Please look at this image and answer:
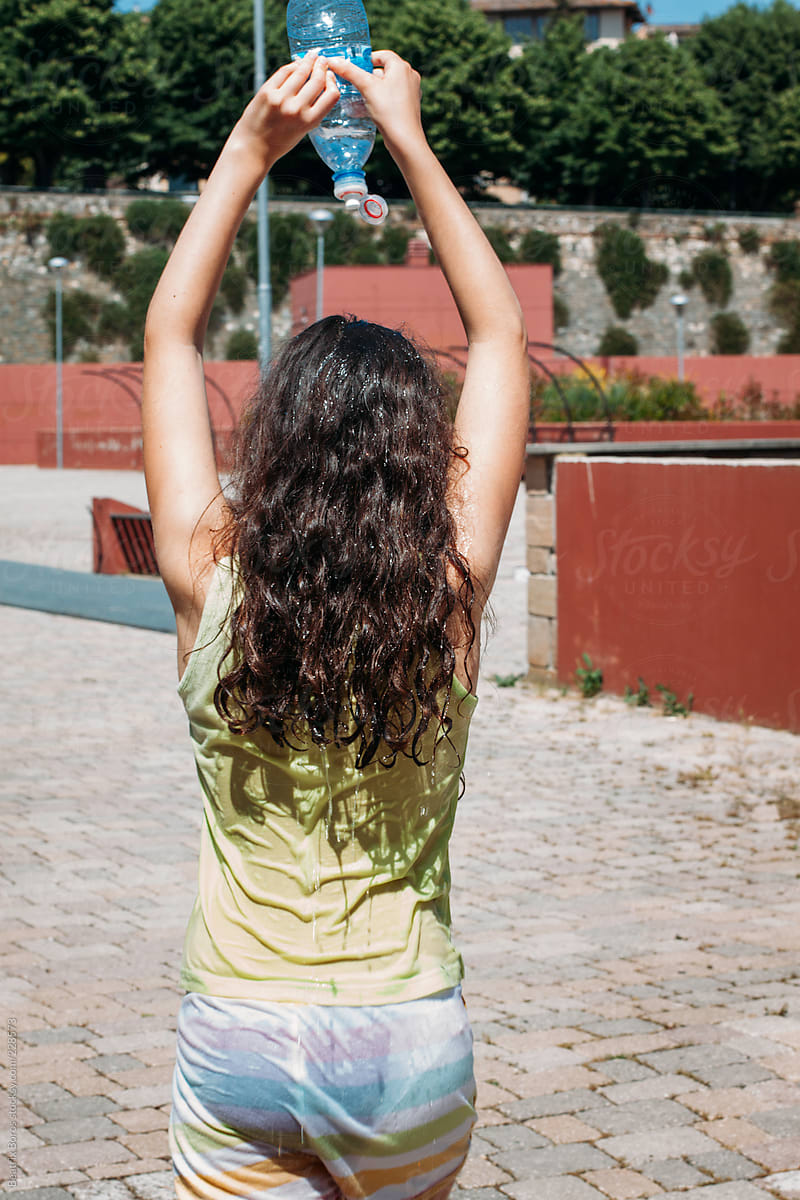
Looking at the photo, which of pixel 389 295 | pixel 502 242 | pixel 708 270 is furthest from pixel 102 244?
pixel 708 270

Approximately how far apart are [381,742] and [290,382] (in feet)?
1.51

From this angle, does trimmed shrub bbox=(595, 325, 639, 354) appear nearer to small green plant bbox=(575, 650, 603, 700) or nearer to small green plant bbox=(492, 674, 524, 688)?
small green plant bbox=(492, 674, 524, 688)

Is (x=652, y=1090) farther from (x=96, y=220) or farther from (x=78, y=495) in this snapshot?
(x=96, y=220)

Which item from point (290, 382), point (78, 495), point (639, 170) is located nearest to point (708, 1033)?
point (290, 382)

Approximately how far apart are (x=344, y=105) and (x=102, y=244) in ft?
192

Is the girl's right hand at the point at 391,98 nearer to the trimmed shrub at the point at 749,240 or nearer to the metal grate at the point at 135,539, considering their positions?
the metal grate at the point at 135,539

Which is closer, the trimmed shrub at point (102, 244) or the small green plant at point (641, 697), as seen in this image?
the small green plant at point (641, 697)

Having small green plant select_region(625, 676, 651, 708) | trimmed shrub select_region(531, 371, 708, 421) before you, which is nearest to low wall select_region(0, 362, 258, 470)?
trimmed shrub select_region(531, 371, 708, 421)

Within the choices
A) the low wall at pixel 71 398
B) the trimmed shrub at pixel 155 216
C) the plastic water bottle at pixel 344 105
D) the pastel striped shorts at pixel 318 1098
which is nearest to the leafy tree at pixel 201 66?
the trimmed shrub at pixel 155 216

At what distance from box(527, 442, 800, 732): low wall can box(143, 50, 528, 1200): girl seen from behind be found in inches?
285

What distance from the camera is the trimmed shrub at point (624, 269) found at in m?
Answer: 62.7

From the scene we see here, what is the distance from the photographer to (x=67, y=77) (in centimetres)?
6312

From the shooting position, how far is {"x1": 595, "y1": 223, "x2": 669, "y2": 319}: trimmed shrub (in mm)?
62656

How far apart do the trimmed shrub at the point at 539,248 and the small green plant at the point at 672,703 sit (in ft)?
178
